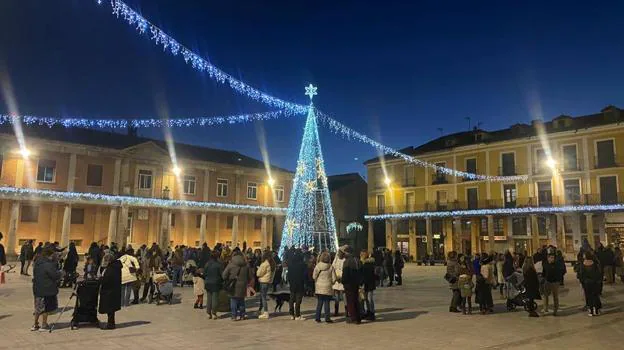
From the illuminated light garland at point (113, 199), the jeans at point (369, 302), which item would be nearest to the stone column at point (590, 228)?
the illuminated light garland at point (113, 199)

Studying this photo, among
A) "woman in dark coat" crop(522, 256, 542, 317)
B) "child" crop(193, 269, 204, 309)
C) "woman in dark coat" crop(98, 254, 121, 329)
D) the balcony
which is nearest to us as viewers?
"woman in dark coat" crop(98, 254, 121, 329)

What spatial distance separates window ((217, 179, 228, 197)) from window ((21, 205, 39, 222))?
13600mm

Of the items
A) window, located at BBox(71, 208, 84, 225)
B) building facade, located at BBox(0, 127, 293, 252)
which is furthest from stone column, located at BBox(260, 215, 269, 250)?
window, located at BBox(71, 208, 84, 225)

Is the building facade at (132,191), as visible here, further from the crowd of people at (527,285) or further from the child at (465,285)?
the child at (465,285)

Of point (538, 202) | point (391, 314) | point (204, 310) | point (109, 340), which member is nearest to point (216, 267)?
point (204, 310)

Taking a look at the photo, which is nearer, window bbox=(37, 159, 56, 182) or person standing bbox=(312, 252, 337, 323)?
person standing bbox=(312, 252, 337, 323)

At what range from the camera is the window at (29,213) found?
31.8 meters

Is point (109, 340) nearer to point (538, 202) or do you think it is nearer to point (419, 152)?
point (538, 202)

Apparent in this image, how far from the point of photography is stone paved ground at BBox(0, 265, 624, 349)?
757 centimetres

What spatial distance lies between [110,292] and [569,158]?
35.6m

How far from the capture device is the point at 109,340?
25.3 ft

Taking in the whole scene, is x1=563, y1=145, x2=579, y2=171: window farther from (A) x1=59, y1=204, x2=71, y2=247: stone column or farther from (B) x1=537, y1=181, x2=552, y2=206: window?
(A) x1=59, y1=204, x2=71, y2=247: stone column

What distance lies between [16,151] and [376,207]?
2984cm

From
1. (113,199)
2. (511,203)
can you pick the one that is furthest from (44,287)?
(511,203)
